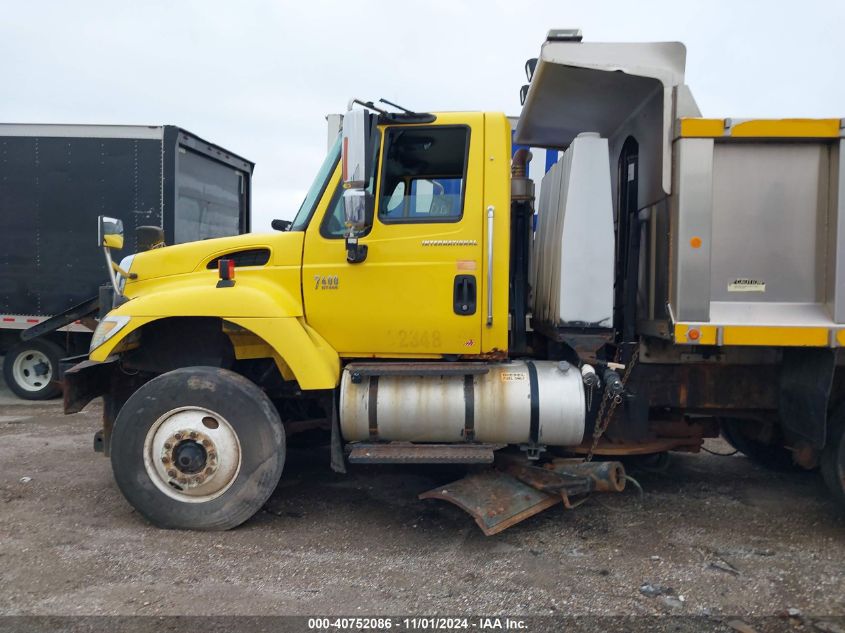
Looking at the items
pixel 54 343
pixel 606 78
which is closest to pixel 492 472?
pixel 606 78

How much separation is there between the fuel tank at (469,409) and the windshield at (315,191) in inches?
43.3

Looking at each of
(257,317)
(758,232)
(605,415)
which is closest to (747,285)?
(758,232)

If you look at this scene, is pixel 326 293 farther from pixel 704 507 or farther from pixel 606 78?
pixel 704 507

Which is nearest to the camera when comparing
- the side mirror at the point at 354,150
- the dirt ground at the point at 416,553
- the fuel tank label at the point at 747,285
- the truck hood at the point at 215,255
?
the dirt ground at the point at 416,553

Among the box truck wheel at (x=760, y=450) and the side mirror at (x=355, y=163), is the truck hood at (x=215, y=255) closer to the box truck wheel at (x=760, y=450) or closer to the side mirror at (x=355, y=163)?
the side mirror at (x=355, y=163)

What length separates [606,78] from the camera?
4672 mm

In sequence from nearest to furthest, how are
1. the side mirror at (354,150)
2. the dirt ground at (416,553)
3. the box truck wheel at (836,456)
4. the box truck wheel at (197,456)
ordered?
1. the dirt ground at (416,553)
2. the side mirror at (354,150)
3. the box truck wheel at (197,456)
4. the box truck wheel at (836,456)

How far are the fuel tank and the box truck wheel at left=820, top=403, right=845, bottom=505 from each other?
1.72 metres

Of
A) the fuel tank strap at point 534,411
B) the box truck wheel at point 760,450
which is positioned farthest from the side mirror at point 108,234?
the box truck wheel at point 760,450

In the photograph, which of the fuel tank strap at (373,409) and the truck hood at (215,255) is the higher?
the truck hood at (215,255)

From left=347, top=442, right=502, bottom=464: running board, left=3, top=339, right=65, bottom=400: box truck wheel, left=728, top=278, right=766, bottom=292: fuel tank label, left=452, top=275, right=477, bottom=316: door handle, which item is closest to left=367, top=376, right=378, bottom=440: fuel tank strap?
left=347, top=442, right=502, bottom=464: running board

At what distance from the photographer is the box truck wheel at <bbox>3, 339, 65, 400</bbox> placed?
949 cm

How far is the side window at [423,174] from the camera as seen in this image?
4520 mm

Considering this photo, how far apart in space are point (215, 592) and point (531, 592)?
170 centimetres
